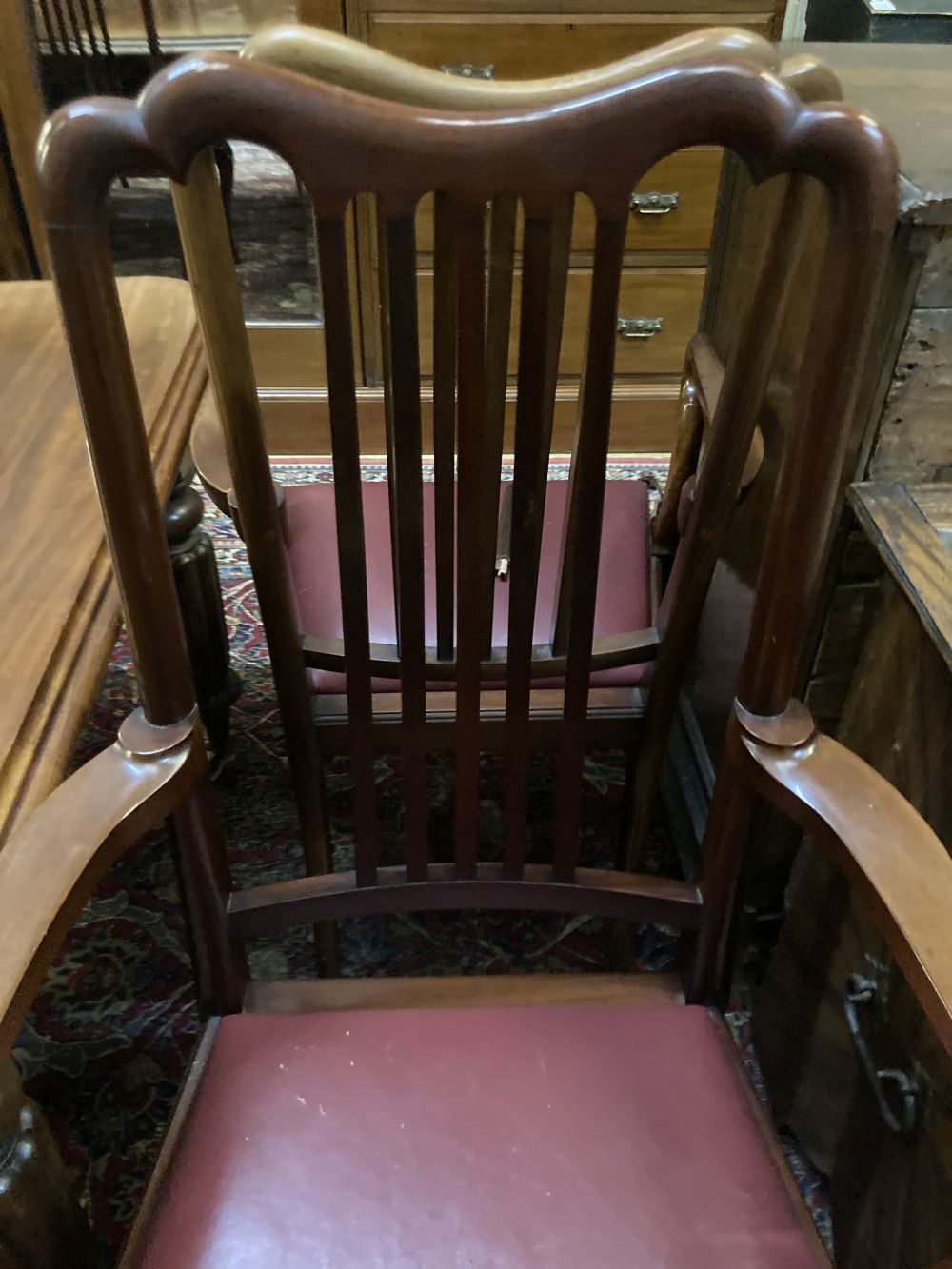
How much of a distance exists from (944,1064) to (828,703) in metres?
0.40

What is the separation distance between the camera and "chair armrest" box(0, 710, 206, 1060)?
556 millimetres

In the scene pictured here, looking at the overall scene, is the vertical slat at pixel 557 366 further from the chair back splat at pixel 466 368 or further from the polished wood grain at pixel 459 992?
the polished wood grain at pixel 459 992

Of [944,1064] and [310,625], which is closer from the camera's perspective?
[944,1064]

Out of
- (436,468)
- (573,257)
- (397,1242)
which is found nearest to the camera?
(397,1242)

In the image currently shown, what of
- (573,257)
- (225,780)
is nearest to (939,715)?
(225,780)

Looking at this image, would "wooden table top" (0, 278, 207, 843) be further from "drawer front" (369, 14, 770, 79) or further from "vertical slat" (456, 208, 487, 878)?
"drawer front" (369, 14, 770, 79)

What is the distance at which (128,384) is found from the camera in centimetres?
60

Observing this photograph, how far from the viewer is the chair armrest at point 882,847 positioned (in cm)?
56

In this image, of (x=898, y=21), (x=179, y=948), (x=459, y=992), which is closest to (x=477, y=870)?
(x=459, y=992)

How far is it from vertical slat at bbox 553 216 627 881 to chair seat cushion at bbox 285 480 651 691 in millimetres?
280

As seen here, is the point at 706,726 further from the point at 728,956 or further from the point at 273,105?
the point at 273,105

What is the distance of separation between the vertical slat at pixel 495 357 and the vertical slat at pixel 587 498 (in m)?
0.07

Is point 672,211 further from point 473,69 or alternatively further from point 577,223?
point 473,69

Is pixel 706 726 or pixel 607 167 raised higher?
pixel 607 167
